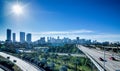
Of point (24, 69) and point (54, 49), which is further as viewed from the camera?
point (54, 49)

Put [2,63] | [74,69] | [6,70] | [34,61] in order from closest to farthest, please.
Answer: [6,70] → [2,63] → [74,69] → [34,61]

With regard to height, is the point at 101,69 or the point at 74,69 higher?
the point at 101,69

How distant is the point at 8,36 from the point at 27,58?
13012 cm

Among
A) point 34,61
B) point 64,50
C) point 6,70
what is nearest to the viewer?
point 6,70

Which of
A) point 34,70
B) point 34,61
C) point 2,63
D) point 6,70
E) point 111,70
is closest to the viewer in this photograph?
point 111,70

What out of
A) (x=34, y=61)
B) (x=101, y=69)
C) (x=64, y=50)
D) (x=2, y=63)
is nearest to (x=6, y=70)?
(x=2, y=63)

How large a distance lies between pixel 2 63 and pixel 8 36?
14077 centimetres

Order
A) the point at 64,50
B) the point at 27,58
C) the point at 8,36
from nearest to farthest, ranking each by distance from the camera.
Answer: the point at 27,58
the point at 64,50
the point at 8,36

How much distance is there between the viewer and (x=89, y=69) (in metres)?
36.8

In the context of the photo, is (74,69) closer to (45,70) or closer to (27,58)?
(45,70)

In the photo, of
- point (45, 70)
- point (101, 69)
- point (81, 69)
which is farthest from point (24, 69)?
point (101, 69)

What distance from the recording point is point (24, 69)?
31.0 metres

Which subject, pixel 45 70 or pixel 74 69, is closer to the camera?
pixel 45 70

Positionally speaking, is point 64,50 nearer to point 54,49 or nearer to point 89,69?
point 54,49
